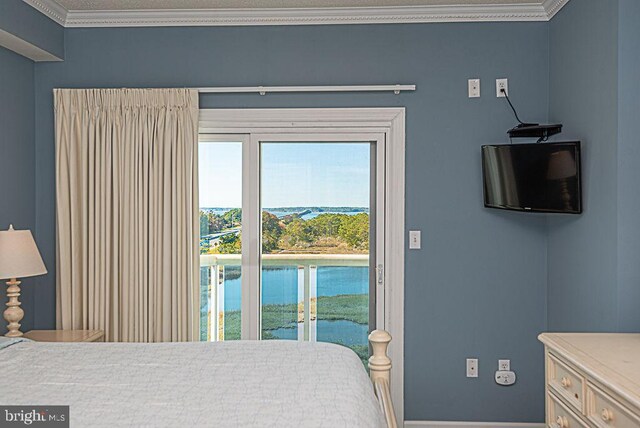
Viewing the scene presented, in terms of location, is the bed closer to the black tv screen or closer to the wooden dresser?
the wooden dresser

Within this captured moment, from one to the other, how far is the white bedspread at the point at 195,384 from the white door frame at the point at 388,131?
1.39m

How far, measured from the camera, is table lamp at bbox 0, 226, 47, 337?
3393 mm

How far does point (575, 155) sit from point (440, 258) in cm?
116

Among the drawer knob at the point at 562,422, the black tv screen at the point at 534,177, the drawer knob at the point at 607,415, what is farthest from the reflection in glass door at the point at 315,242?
the drawer knob at the point at 607,415

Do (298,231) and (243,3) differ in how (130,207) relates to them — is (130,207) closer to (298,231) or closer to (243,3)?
(298,231)

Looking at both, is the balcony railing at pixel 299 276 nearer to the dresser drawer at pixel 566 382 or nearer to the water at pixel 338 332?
the water at pixel 338 332

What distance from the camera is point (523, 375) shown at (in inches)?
160

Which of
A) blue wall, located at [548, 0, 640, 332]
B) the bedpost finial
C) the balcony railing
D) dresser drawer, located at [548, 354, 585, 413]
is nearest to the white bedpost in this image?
the bedpost finial

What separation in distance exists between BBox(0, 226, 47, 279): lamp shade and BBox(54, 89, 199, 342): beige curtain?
0.55 m

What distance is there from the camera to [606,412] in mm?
2152

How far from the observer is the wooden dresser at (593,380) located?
2.05 meters

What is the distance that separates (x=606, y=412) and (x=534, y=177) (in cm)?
160

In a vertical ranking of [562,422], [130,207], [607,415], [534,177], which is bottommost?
[562,422]

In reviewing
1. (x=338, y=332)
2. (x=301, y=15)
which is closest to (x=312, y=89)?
(x=301, y=15)
